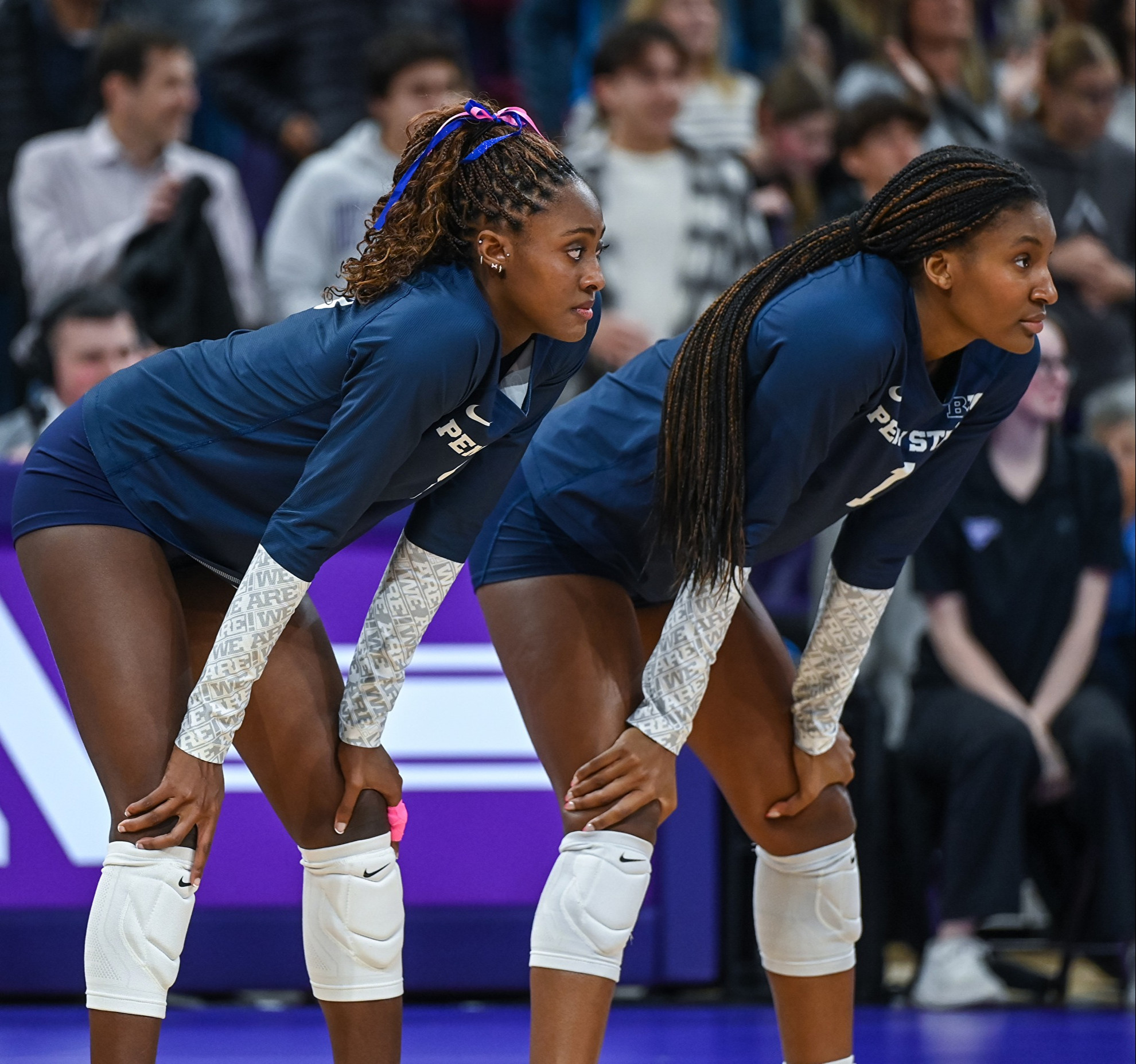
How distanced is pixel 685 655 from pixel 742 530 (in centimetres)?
22

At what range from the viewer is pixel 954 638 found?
4742mm

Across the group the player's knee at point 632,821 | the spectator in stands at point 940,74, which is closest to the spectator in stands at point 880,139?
the spectator in stands at point 940,74

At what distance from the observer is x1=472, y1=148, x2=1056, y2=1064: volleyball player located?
276cm

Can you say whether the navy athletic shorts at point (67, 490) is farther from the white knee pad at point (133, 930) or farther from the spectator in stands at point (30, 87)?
the spectator in stands at point (30, 87)

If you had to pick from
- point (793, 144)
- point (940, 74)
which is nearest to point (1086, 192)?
point (940, 74)

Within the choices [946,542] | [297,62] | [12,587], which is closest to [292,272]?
[297,62]

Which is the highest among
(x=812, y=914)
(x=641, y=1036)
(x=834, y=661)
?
(x=834, y=661)

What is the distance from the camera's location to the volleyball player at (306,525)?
260 cm

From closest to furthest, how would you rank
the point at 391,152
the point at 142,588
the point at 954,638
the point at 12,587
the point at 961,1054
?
the point at 142,588
the point at 961,1054
the point at 12,587
the point at 954,638
the point at 391,152

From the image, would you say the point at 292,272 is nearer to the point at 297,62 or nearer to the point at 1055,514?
the point at 297,62

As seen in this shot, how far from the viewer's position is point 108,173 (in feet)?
18.6

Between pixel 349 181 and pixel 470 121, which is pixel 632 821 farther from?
pixel 349 181

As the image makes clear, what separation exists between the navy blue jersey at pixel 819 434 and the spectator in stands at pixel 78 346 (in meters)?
1.94

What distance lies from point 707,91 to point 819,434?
4.01 metres
